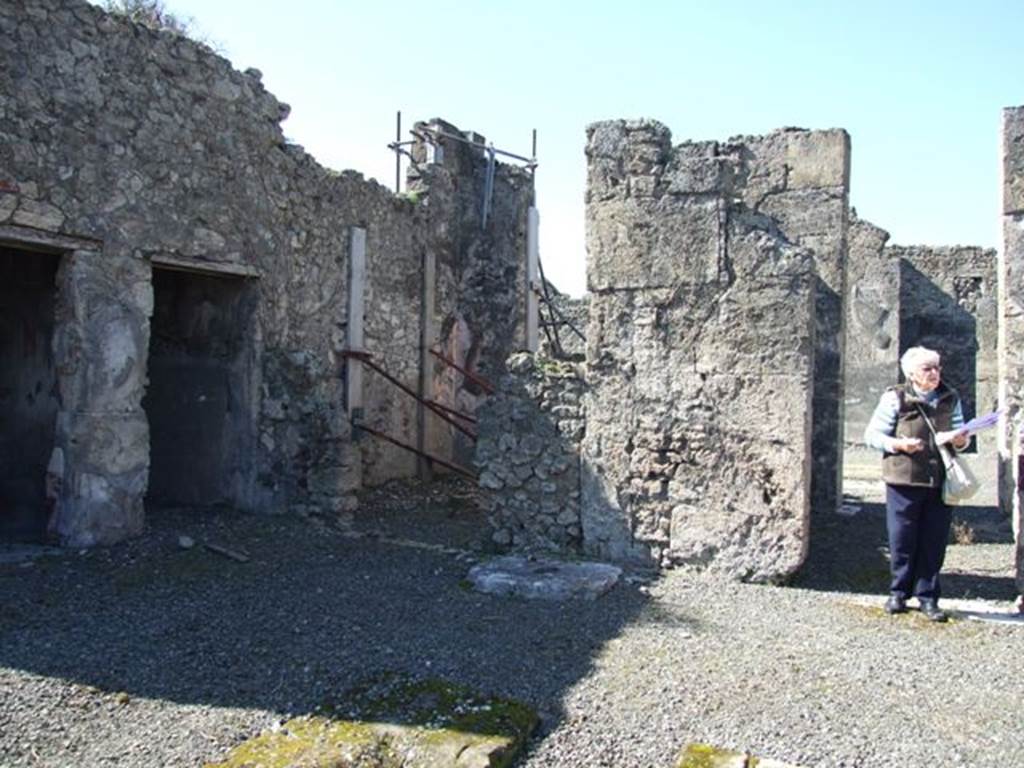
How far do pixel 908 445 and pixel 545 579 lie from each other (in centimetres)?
220

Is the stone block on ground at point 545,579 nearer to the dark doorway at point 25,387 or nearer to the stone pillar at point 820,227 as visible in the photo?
the dark doorway at point 25,387

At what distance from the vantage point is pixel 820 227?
8711mm

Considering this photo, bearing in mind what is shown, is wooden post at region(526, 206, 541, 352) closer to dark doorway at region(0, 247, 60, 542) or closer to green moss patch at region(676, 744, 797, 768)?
dark doorway at region(0, 247, 60, 542)

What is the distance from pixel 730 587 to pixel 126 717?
11.5 ft

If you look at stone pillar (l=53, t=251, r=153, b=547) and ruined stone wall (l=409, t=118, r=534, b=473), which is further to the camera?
ruined stone wall (l=409, t=118, r=534, b=473)

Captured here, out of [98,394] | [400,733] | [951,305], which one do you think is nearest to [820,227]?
[98,394]

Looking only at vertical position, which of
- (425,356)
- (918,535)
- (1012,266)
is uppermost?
(1012,266)

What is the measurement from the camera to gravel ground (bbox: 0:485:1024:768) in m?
3.39

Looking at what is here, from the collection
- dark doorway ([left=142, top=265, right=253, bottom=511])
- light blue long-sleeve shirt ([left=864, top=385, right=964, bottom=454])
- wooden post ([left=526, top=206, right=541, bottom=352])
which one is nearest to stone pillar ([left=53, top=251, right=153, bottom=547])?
dark doorway ([left=142, top=265, right=253, bottom=511])

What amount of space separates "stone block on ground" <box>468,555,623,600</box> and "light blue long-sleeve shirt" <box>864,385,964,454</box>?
174cm

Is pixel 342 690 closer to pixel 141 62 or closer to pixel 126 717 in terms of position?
→ pixel 126 717

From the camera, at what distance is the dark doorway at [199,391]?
7629 mm

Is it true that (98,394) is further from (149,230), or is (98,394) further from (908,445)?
(908,445)

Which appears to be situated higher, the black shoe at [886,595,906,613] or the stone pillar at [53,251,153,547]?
the stone pillar at [53,251,153,547]
